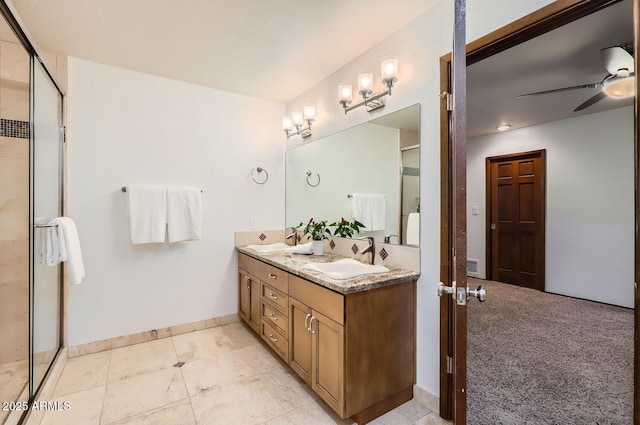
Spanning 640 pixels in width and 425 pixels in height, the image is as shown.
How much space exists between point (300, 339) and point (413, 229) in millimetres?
1032

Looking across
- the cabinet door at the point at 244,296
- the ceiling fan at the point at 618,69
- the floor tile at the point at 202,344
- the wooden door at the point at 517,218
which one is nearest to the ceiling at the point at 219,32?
the ceiling fan at the point at 618,69

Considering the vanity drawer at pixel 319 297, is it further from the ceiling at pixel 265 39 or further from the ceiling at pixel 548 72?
the ceiling at pixel 548 72

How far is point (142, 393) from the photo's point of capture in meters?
1.87

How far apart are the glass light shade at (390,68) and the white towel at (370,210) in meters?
0.82

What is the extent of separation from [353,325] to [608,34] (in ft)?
8.84

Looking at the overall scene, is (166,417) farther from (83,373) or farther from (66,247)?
(66,247)

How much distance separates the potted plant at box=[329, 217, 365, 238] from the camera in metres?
2.36

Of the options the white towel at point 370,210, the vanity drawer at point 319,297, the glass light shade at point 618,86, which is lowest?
the vanity drawer at point 319,297

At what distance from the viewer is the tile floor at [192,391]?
5.40 ft

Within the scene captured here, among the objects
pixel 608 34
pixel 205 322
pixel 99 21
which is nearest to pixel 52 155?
pixel 99 21

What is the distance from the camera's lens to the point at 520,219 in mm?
4410

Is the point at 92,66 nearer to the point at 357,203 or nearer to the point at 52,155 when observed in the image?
the point at 52,155

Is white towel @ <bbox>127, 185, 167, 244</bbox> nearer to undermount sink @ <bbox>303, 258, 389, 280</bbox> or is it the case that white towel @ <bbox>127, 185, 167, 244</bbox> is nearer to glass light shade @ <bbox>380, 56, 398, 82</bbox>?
undermount sink @ <bbox>303, 258, 389, 280</bbox>

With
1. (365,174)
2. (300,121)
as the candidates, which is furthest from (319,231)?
(300,121)
